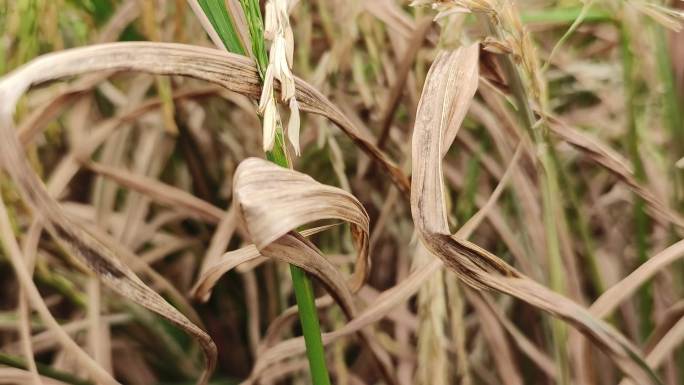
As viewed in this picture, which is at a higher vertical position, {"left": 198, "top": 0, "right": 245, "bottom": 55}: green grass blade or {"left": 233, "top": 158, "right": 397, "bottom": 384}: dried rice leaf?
{"left": 198, "top": 0, "right": 245, "bottom": 55}: green grass blade

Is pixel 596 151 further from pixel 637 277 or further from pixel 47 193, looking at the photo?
pixel 47 193

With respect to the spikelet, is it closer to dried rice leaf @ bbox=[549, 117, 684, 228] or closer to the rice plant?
the rice plant

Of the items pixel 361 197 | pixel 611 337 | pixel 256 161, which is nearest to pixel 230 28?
pixel 256 161

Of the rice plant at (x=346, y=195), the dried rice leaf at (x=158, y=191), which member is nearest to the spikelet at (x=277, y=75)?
the rice plant at (x=346, y=195)

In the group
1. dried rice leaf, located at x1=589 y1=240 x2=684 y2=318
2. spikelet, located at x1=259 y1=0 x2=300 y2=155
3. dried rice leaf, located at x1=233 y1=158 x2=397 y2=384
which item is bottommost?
dried rice leaf, located at x1=589 y1=240 x2=684 y2=318

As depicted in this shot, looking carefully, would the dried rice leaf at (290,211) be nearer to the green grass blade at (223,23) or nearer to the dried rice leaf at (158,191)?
the green grass blade at (223,23)

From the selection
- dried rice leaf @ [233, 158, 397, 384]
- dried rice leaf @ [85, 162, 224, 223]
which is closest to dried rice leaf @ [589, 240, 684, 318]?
dried rice leaf @ [233, 158, 397, 384]

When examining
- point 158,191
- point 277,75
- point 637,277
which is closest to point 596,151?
point 637,277

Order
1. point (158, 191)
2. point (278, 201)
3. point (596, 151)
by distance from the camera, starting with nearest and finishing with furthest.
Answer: point (278, 201)
point (596, 151)
point (158, 191)

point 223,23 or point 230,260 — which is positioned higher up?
point 223,23
